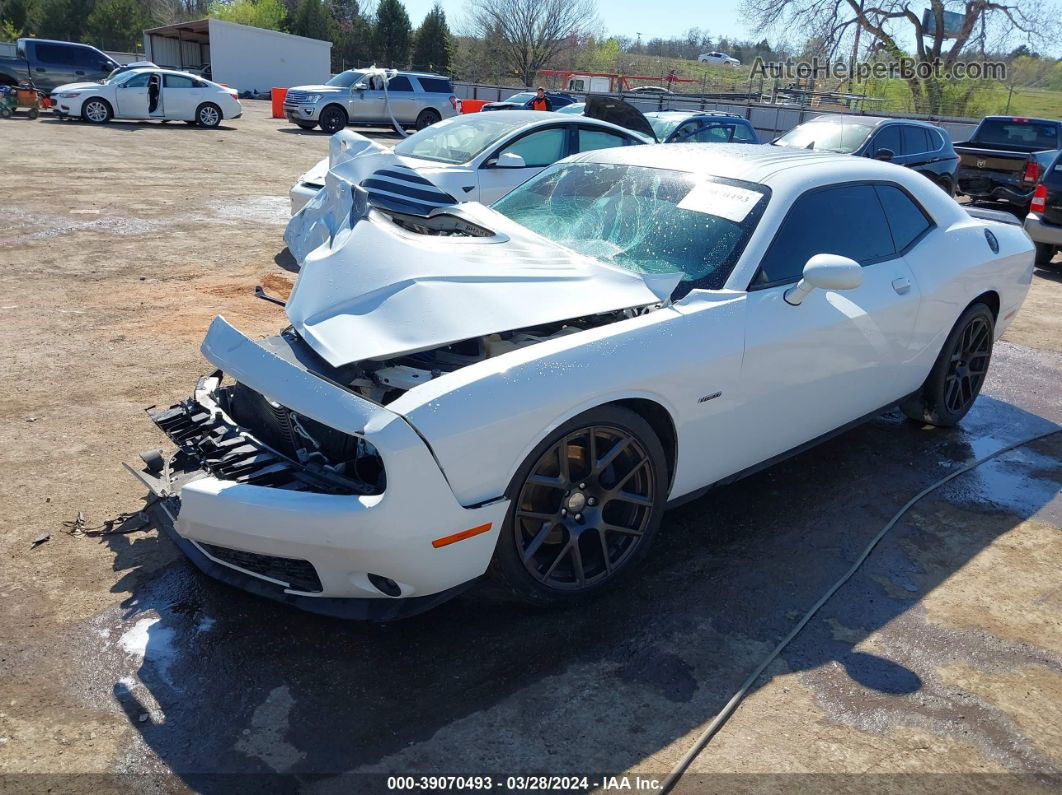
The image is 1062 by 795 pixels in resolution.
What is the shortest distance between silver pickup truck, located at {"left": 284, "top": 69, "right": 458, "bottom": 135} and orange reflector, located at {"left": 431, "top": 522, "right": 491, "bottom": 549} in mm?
22141

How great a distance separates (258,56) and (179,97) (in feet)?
70.2

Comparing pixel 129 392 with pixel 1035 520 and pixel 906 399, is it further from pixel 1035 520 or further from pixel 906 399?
pixel 1035 520

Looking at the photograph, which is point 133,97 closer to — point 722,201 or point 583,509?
point 722,201

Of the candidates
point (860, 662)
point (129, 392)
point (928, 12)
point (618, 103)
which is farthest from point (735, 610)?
point (928, 12)

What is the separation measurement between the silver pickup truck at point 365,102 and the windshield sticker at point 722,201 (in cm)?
2092

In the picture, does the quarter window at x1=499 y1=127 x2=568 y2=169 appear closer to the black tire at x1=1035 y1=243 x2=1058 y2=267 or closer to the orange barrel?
the black tire at x1=1035 y1=243 x2=1058 y2=267

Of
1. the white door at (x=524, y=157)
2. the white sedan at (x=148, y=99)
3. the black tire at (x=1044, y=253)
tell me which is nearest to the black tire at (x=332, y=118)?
the white sedan at (x=148, y=99)

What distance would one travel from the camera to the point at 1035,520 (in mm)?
4191

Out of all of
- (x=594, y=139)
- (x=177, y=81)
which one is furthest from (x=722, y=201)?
(x=177, y=81)

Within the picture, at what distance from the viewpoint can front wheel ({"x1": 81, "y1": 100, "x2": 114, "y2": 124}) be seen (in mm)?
21109

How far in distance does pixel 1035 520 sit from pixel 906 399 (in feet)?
3.00

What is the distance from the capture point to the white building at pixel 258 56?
4031 cm

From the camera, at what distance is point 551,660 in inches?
117


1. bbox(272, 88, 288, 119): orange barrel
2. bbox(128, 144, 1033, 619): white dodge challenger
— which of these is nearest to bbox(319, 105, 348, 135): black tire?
bbox(272, 88, 288, 119): orange barrel
